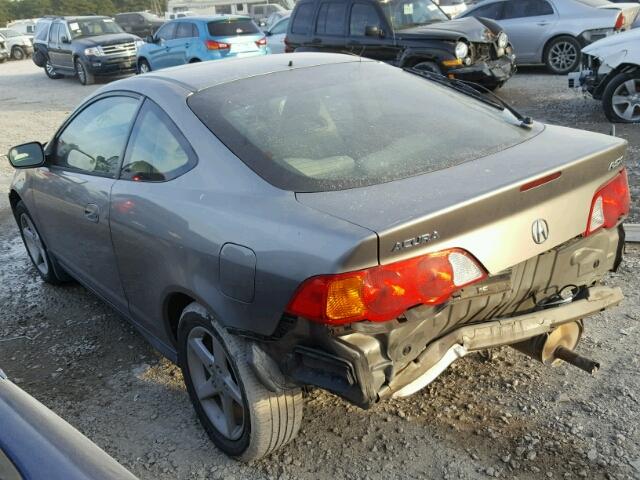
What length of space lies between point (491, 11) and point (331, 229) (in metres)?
11.8

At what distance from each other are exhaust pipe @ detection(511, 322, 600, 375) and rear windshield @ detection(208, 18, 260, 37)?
1268 cm

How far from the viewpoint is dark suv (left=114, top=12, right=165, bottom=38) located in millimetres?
31578

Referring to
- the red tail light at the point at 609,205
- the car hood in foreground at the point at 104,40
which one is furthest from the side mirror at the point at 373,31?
the car hood in foreground at the point at 104,40

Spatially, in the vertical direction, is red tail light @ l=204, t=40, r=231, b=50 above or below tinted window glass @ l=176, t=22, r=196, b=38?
below

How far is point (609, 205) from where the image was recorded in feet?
9.32

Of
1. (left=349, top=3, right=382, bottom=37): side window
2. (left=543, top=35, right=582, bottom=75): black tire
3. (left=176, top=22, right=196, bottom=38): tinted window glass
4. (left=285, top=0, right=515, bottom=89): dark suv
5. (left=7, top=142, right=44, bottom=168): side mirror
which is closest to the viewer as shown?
(left=7, top=142, right=44, bottom=168): side mirror

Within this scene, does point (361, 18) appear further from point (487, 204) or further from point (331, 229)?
point (331, 229)

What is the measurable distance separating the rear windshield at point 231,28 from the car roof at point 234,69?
445 inches

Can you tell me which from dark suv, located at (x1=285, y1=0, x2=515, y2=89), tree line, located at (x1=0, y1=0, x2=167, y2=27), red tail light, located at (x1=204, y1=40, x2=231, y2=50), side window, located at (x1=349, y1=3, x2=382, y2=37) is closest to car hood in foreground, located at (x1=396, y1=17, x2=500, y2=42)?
dark suv, located at (x1=285, y1=0, x2=515, y2=89)

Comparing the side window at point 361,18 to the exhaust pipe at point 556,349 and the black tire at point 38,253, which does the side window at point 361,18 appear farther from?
the exhaust pipe at point 556,349

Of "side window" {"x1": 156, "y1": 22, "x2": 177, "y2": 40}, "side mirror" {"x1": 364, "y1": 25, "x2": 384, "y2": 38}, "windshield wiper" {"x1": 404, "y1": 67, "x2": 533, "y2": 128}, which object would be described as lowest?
"side window" {"x1": 156, "y1": 22, "x2": 177, "y2": 40}

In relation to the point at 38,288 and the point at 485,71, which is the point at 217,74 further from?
the point at 485,71

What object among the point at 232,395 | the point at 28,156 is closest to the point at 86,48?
the point at 28,156

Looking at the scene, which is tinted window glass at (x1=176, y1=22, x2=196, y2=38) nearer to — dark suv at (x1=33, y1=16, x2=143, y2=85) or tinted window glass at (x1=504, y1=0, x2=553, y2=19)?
dark suv at (x1=33, y1=16, x2=143, y2=85)
